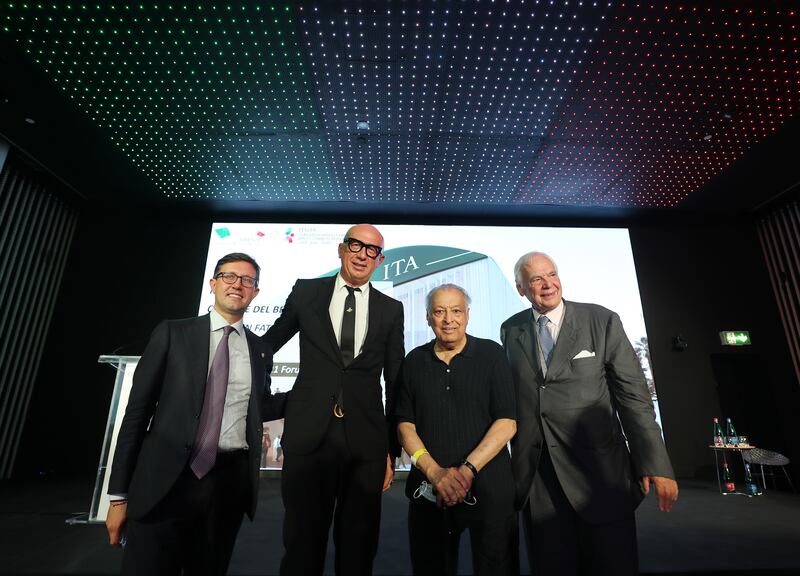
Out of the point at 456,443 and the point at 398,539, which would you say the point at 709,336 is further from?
the point at 456,443

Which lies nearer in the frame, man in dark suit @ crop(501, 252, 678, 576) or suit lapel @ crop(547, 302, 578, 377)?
man in dark suit @ crop(501, 252, 678, 576)

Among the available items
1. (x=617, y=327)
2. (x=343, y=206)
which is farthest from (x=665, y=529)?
(x=343, y=206)

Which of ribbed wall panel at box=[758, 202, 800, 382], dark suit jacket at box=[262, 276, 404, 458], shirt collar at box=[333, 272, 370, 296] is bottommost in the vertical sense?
dark suit jacket at box=[262, 276, 404, 458]

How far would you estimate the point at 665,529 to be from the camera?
109 inches

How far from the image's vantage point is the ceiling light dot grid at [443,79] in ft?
9.15

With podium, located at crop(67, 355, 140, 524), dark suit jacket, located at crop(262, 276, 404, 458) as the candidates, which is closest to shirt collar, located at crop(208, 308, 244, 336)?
dark suit jacket, located at crop(262, 276, 404, 458)

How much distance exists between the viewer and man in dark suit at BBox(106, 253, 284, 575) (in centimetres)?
112

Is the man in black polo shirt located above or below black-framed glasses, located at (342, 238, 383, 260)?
below

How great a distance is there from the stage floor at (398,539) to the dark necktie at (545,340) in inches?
53.4

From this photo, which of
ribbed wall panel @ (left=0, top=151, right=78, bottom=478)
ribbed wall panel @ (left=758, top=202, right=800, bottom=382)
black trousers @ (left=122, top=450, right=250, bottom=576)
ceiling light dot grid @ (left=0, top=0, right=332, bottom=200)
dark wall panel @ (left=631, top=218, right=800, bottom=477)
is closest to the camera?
black trousers @ (left=122, top=450, right=250, bottom=576)

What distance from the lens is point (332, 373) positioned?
1.28 meters

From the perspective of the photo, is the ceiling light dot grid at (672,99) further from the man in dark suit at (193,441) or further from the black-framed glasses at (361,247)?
the man in dark suit at (193,441)

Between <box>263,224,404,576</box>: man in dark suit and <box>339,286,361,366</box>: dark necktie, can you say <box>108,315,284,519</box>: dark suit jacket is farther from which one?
<box>339,286,361,366</box>: dark necktie

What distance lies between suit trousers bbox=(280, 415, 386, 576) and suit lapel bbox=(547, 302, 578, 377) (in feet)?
2.52
